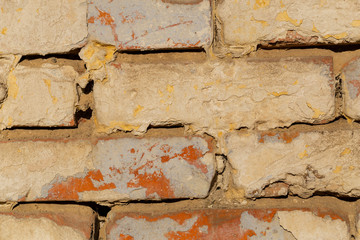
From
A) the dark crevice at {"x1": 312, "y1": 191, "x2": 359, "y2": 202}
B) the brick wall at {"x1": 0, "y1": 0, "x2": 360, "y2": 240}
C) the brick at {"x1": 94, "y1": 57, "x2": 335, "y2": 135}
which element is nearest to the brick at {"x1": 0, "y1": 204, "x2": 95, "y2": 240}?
the brick wall at {"x1": 0, "y1": 0, "x2": 360, "y2": 240}

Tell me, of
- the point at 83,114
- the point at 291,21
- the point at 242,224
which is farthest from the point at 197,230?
the point at 291,21

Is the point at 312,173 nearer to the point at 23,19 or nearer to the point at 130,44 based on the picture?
the point at 130,44

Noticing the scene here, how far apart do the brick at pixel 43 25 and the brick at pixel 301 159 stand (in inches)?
14.8

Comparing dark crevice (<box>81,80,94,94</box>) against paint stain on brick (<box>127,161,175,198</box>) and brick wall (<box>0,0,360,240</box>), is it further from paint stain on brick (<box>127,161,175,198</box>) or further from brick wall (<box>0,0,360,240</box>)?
paint stain on brick (<box>127,161,175,198</box>)

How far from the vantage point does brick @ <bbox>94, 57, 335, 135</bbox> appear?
69cm

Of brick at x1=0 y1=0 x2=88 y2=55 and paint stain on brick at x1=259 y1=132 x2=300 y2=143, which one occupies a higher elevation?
brick at x1=0 y1=0 x2=88 y2=55

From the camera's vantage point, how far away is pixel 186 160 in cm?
70

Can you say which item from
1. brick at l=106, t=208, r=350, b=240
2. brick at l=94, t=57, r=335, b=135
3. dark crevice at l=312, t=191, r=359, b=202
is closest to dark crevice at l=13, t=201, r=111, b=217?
brick at l=106, t=208, r=350, b=240

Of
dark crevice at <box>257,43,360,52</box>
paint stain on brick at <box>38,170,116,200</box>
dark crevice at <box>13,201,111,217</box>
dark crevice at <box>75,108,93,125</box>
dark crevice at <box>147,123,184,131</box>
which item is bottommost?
dark crevice at <box>13,201,111,217</box>

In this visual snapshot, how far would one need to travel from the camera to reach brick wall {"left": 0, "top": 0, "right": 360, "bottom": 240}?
0.68m

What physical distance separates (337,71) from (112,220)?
0.55m

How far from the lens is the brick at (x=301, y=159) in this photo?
2.28 ft

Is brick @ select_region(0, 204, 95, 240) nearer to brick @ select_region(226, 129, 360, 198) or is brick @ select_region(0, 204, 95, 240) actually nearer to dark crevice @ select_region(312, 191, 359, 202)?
brick @ select_region(226, 129, 360, 198)

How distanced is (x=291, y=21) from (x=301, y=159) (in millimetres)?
273
